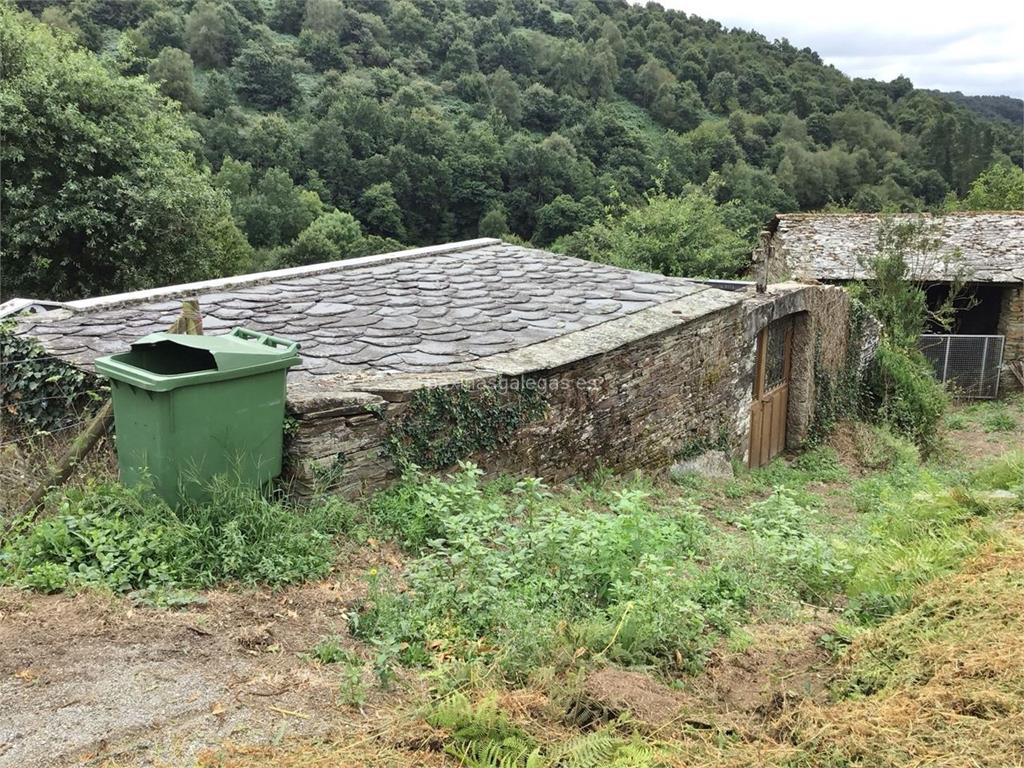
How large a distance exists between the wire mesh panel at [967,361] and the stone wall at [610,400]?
8009mm

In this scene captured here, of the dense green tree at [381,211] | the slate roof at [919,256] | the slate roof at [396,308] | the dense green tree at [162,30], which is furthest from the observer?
the dense green tree at [162,30]

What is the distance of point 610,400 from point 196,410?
12.9 feet

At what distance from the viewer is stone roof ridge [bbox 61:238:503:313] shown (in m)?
7.53

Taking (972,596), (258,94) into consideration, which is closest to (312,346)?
(972,596)

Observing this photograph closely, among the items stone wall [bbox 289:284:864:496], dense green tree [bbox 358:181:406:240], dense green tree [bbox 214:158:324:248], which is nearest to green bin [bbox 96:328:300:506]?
stone wall [bbox 289:284:864:496]

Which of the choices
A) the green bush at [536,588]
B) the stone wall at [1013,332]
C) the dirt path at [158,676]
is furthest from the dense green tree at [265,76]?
the dirt path at [158,676]

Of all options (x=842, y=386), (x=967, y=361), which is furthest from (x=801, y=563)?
(x=967, y=361)

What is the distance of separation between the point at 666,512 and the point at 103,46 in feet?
151

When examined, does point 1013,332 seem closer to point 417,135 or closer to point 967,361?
point 967,361

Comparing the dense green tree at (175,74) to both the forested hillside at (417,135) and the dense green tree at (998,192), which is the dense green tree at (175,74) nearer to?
the forested hillside at (417,135)

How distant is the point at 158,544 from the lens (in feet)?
13.2

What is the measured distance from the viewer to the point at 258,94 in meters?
48.1

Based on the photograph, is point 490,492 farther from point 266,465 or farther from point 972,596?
point 972,596

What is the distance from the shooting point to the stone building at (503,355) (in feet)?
17.9
